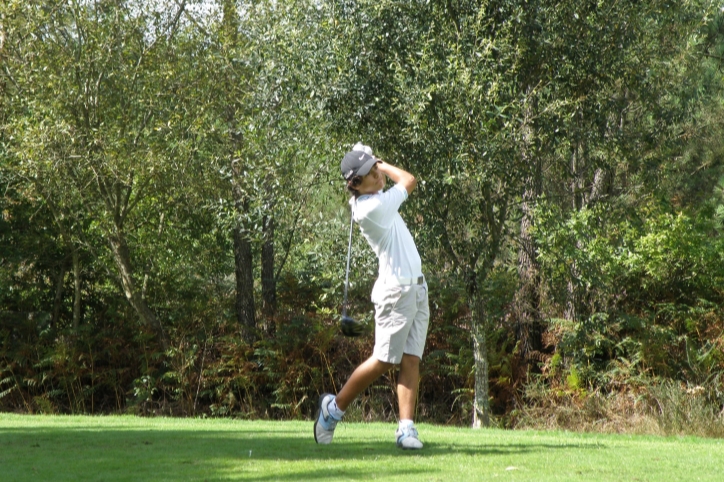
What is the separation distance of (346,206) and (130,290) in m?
4.84

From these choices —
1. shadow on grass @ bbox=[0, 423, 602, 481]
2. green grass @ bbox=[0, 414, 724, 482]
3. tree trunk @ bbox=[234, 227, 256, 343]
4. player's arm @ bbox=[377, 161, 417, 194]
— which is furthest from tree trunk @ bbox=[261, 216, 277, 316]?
player's arm @ bbox=[377, 161, 417, 194]

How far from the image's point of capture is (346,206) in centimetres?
1856

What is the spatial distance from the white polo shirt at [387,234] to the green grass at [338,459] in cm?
131

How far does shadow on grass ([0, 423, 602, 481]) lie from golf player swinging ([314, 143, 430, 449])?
49 centimetres

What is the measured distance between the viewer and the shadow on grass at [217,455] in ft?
18.7

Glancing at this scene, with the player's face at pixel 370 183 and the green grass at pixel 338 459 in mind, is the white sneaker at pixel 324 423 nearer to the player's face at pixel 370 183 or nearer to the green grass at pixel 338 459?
the green grass at pixel 338 459

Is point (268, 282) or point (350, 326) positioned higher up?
point (268, 282)

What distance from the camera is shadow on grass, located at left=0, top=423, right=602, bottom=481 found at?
5.70 meters

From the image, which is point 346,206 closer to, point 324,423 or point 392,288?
point 324,423

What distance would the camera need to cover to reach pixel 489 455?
20.8 feet

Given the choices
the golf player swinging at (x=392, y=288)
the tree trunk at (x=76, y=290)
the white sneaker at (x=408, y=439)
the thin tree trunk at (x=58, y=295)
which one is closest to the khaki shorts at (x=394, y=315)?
the golf player swinging at (x=392, y=288)

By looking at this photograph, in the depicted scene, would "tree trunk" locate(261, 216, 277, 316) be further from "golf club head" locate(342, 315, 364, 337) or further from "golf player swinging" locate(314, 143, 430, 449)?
"golf player swinging" locate(314, 143, 430, 449)

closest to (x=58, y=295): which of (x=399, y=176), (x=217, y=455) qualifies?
(x=217, y=455)

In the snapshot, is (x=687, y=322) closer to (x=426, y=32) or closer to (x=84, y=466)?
(x=426, y=32)
